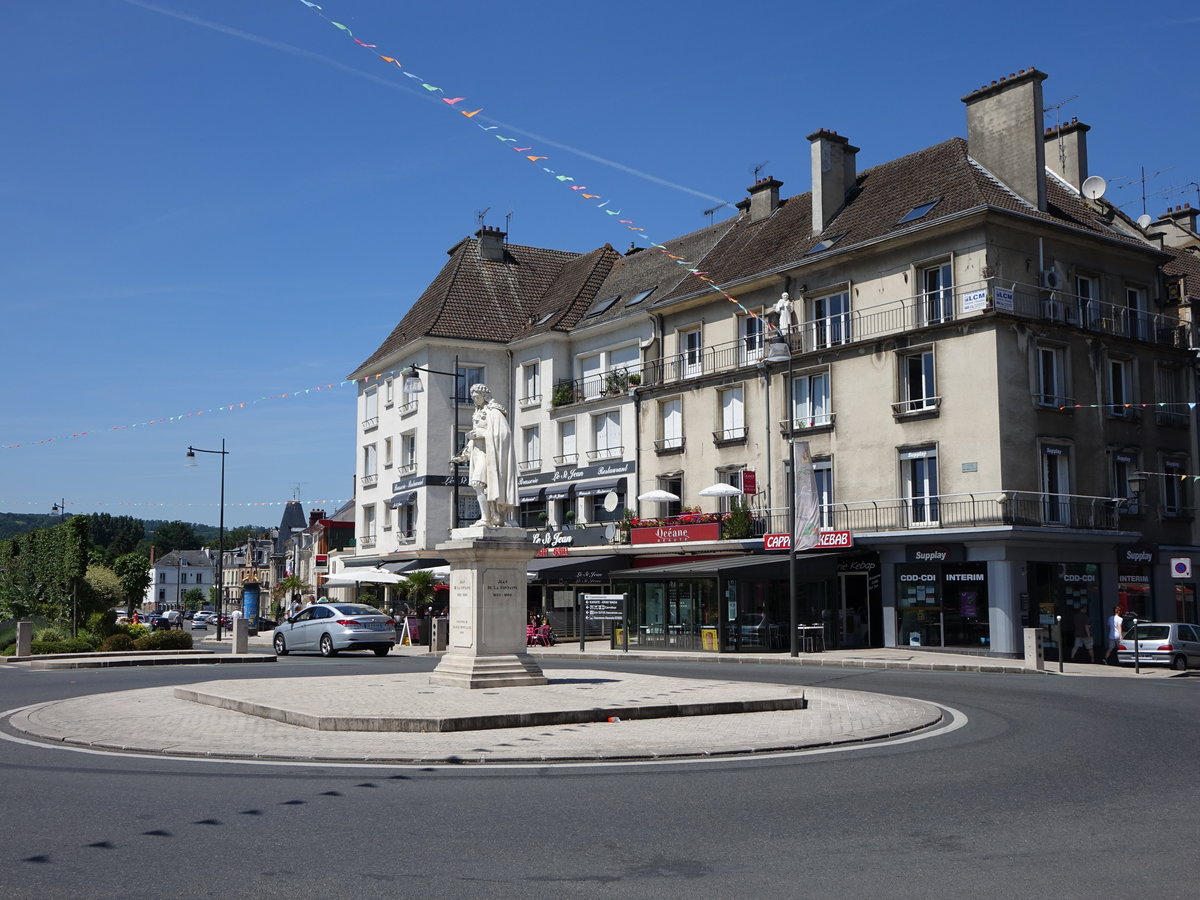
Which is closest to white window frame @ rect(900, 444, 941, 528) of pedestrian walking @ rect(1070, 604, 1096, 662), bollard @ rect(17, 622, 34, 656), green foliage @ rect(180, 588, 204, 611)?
pedestrian walking @ rect(1070, 604, 1096, 662)

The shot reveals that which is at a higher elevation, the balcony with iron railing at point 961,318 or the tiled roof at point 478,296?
the tiled roof at point 478,296

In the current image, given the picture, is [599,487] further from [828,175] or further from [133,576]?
[133,576]

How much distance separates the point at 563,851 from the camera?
273 inches

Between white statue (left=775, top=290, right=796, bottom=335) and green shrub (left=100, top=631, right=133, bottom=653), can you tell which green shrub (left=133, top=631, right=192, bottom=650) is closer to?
green shrub (left=100, top=631, right=133, bottom=653)

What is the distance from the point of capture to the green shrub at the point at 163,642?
3136 cm

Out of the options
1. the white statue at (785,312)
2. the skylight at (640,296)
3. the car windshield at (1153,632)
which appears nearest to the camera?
the car windshield at (1153,632)

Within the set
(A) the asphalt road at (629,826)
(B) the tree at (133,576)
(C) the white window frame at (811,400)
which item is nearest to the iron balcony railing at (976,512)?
(C) the white window frame at (811,400)

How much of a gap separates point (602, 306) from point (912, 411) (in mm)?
18166

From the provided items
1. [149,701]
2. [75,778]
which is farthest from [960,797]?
[149,701]

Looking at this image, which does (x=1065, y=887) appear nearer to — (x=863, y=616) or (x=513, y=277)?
(x=863, y=616)

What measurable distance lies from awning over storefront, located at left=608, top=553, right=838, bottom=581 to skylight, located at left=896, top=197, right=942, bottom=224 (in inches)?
418

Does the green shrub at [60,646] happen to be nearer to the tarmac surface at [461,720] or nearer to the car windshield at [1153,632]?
the tarmac surface at [461,720]

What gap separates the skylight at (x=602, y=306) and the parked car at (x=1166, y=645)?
86.8 feet

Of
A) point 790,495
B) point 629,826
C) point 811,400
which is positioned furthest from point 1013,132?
point 629,826
